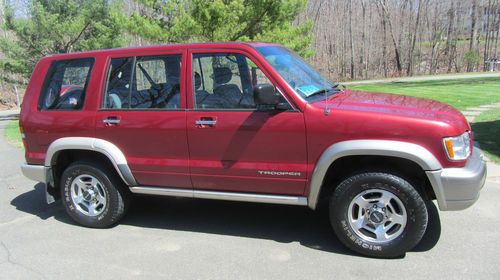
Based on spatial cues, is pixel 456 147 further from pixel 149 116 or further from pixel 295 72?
pixel 149 116

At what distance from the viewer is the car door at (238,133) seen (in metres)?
4.33

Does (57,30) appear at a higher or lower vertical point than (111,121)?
higher

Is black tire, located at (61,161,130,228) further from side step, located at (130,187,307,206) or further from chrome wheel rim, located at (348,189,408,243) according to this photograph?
chrome wheel rim, located at (348,189,408,243)

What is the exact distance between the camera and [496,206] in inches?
215

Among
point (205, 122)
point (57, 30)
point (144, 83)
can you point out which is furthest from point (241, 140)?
point (57, 30)

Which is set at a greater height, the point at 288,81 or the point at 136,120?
the point at 288,81

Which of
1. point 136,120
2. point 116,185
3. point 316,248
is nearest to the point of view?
point 316,248

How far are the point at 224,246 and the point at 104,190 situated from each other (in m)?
1.57

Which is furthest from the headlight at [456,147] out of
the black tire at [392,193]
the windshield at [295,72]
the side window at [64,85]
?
the side window at [64,85]

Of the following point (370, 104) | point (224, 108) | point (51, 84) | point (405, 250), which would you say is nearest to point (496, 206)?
point (405, 250)

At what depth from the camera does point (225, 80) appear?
4691 millimetres

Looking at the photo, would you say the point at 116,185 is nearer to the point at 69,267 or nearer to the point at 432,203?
Answer: the point at 69,267

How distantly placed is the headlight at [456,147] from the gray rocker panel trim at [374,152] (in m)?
0.13

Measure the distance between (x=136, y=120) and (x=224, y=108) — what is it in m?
0.96
